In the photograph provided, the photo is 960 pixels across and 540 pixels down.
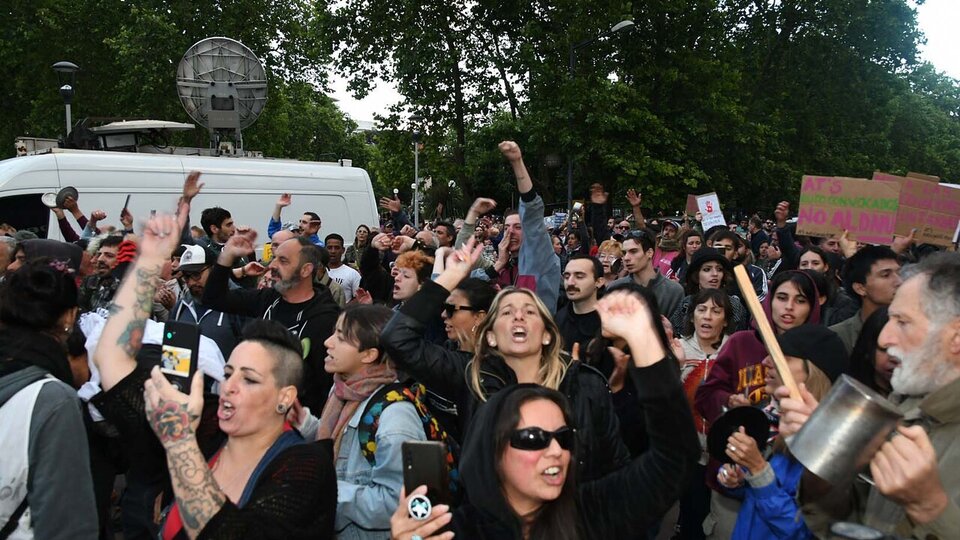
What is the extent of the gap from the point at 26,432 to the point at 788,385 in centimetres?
231

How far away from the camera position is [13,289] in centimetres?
293

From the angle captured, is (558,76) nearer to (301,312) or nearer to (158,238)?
(301,312)

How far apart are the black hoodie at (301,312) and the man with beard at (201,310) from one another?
3.4 inches

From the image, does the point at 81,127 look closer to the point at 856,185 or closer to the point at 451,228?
the point at 451,228

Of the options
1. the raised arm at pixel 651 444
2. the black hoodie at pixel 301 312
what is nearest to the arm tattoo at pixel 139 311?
the raised arm at pixel 651 444

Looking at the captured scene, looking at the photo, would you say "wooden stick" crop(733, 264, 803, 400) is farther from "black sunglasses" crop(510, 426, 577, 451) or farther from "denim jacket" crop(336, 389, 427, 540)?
"denim jacket" crop(336, 389, 427, 540)

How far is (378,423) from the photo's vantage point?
10.2ft

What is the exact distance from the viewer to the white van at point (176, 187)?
9.94m

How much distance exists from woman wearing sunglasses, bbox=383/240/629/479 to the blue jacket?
0.49 meters

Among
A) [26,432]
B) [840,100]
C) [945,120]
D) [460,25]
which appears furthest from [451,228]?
[945,120]

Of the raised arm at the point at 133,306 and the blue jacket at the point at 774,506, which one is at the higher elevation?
the raised arm at the point at 133,306

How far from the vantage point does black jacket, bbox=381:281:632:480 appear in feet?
10.0

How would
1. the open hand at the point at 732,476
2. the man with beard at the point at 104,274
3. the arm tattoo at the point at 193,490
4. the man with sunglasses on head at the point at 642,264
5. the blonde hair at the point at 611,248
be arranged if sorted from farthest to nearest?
the blonde hair at the point at 611,248
the man with sunglasses on head at the point at 642,264
the man with beard at the point at 104,274
the open hand at the point at 732,476
the arm tattoo at the point at 193,490

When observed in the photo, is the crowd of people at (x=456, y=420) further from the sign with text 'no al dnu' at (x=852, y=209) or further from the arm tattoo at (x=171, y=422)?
the sign with text 'no al dnu' at (x=852, y=209)
